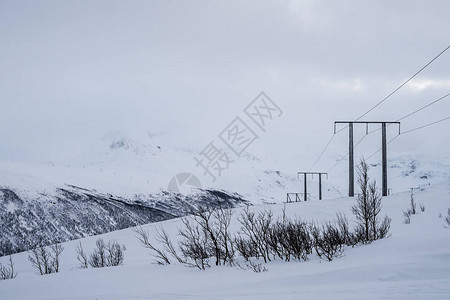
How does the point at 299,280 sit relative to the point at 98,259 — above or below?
above

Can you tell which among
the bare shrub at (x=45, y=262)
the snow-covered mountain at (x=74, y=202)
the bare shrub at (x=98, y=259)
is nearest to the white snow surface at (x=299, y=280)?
the bare shrub at (x=98, y=259)

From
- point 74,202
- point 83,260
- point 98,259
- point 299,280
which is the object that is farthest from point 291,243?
point 74,202

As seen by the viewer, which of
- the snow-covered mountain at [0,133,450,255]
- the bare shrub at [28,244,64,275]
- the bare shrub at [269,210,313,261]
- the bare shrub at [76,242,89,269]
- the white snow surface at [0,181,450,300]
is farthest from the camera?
the snow-covered mountain at [0,133,450,255]

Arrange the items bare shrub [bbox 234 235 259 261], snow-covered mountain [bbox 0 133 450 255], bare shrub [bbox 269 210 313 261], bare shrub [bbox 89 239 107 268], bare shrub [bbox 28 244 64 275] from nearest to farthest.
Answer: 1. bare shrub [bbox 269 210 313 261]
2. bare shrub [bbox 234 235 259 261]
3. bare shrub [bbox 89 239 107 268]
4. bare shrub [bbox 28 244 64 275]
5. snow-covered mountain [bbox 0 133 450 255]

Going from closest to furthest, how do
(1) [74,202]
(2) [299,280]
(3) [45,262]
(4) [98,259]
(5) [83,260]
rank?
(2) [299,280] < (3) [45,262] < (4) [98,259] < (5) [83,260] < (1) [74,202]

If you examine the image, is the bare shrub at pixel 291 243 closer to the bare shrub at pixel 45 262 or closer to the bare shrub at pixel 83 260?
the bare shrub at pixel 83 260

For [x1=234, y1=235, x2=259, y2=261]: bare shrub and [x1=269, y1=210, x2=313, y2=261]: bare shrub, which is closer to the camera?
A: [x1=269, y1=210, x2=313, y2=261]: bare shrub

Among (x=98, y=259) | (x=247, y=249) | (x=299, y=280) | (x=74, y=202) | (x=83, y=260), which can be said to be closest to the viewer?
(x=299, y=280)

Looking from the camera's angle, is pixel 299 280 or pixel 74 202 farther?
pixel 74 202

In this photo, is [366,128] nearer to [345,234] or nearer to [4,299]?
[345,234]

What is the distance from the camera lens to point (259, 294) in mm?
8500

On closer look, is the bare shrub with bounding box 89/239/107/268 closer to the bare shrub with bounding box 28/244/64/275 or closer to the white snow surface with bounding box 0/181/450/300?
the bare shrub with bounding box 28/244/64/275

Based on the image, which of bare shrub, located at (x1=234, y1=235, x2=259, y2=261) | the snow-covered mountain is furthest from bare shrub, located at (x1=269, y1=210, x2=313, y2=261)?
the snow-covered mountain

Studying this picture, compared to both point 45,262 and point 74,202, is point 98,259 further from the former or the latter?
point 74,202
